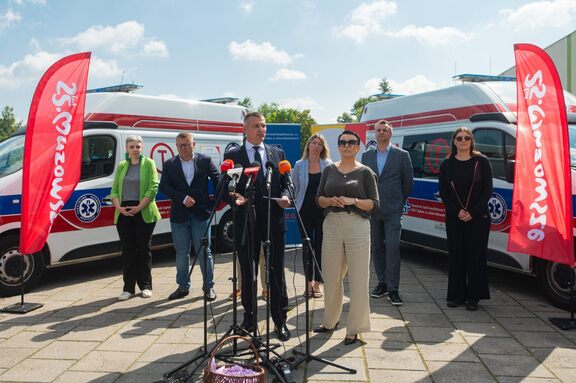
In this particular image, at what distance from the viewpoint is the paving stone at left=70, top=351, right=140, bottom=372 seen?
3799mm

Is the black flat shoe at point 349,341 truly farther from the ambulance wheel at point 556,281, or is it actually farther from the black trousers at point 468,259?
the ambulance wheel at point 556,281

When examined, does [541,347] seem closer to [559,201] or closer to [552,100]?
[559,201]

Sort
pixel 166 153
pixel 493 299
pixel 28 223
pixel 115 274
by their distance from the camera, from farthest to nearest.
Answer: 1. pixel 166 153
2. pixel 115 274
3. pixel 493 299
4. pixel 28 223

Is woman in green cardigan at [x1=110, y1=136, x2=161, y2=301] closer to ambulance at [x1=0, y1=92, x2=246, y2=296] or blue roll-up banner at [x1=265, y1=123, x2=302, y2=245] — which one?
ambulance at [x1=0, y1=92, x2=246, y2=296]

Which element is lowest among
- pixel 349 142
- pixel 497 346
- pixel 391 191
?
pixel 497 346

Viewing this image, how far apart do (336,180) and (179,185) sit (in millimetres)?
2252

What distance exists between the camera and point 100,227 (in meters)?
6.74

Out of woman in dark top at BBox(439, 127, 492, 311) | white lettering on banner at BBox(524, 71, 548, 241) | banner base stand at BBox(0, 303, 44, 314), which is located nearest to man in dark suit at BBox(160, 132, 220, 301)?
banner base stand at BBox(0, 303, 44, 314)

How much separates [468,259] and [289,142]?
14.0 ft

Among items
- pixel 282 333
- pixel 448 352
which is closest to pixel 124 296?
pixel 282 333

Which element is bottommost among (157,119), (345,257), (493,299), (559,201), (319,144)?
(493,299)

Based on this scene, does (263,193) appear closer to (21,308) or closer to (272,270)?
(272,270)

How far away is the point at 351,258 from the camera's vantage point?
427 cm

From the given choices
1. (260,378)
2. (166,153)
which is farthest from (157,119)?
(260,378)
